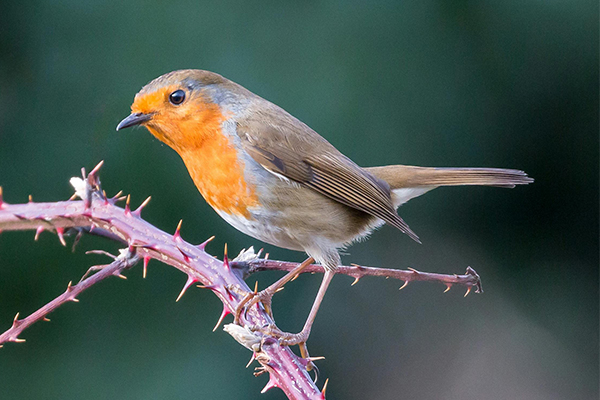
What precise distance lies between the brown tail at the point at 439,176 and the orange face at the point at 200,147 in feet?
2.08

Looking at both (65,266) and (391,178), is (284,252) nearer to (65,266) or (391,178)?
(391,178)

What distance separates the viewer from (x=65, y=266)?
196cm

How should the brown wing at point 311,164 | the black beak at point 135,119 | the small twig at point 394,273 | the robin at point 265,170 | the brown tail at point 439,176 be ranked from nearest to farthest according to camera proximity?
the small twig at point 394,273 → the black beak at point 135,119 → the robin at point 265,170 → the brown wing at point 311,164 → the brown tail at point 439,176

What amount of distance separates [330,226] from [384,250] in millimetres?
752

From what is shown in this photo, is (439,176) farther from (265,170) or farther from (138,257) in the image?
(138,257)

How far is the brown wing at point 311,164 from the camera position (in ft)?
5.02

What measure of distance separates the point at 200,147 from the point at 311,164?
0.35 meters

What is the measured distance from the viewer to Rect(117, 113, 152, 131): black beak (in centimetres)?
132

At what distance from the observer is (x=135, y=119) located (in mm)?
1344

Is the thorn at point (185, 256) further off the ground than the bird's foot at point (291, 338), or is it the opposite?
the thorn at point (185, 256)

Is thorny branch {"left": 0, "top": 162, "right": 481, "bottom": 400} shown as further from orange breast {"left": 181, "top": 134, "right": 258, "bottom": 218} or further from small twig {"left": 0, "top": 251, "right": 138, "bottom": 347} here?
orange breast {"left": 181, "top": 134, "right": 258, "bottom": 218}

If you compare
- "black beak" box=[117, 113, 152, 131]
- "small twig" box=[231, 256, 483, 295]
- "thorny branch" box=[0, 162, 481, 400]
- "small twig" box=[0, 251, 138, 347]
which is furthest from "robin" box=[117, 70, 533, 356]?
"small twig" box=[0, 251, 138, 347]

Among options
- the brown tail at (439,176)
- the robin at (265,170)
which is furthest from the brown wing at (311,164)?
the brown tail at (439,176)

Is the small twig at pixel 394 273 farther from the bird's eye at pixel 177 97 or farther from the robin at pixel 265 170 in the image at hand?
the bird's eye at pixel 177 97
